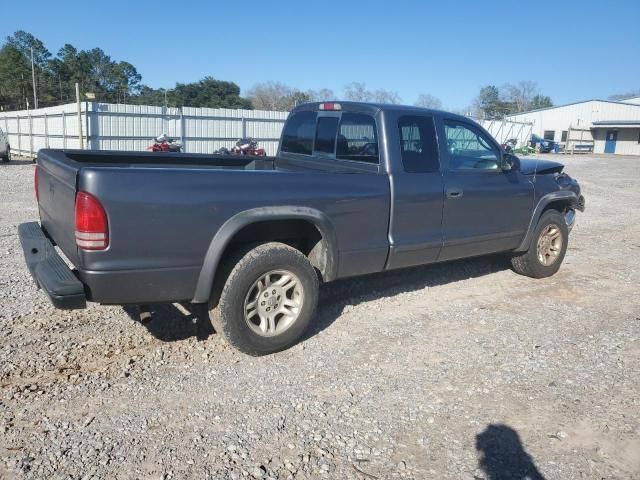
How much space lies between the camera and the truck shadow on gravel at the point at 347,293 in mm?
4484

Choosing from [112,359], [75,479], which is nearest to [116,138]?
[112,359]

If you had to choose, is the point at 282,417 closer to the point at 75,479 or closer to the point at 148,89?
the point at 75,479

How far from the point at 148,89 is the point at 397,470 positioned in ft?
254

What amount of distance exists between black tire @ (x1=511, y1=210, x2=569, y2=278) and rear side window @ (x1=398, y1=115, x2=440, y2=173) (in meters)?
1.93

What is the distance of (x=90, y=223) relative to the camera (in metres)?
3.15

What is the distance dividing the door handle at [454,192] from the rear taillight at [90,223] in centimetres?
298

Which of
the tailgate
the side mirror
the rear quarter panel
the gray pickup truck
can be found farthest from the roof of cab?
the tailgate

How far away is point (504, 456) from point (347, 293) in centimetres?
277

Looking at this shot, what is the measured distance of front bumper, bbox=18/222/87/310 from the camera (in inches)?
126

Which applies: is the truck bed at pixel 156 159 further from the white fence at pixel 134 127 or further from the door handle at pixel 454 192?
the white fence at pixel 134 127

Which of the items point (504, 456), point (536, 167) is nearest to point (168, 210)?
point (504, 456)

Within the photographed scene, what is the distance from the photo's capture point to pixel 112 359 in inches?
153

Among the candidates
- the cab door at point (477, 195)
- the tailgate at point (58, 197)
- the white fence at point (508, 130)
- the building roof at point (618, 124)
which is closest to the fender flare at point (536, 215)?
the cab door at point (477, 195)

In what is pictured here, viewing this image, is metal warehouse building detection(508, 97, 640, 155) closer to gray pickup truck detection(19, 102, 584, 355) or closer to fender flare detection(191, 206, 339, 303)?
gray pickup truck detection(19, 102, 584, 355)
